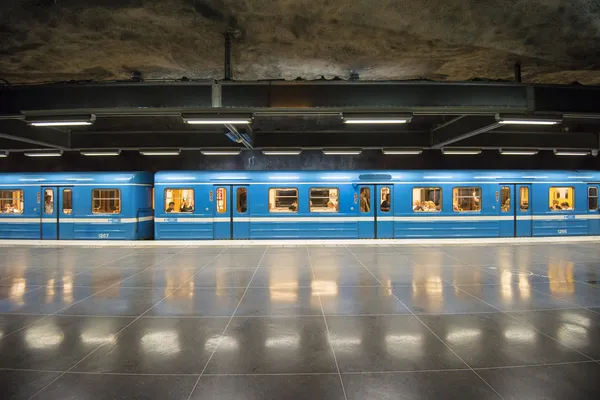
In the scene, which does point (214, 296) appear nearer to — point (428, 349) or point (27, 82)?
point (428, 349)

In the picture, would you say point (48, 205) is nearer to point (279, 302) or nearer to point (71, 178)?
point (71, 178)

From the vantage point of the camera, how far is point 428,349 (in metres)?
3.75

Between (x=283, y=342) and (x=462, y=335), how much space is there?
2.35 metres

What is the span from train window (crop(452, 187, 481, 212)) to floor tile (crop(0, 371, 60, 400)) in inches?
513

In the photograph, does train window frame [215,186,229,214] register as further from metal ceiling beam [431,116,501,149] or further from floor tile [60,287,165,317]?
metal ceiling beam [431,116,501,149]

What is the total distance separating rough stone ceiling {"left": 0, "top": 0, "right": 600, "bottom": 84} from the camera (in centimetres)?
375

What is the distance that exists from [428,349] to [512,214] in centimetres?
1175

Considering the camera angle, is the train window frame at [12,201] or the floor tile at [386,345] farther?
the train window frame at [12,201]

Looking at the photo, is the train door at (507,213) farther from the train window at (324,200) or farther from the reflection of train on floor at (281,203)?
the train window at (324,200)

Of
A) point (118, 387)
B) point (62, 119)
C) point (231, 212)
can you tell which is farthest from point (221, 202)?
point (118, 387)

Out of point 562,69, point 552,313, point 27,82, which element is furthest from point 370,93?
point 27,82

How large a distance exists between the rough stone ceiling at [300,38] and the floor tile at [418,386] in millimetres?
4119

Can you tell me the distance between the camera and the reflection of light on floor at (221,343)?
379 centimetres

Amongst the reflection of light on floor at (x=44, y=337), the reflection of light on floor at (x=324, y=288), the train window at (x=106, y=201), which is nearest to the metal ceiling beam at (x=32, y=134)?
the train window at (x=106, y=201)
